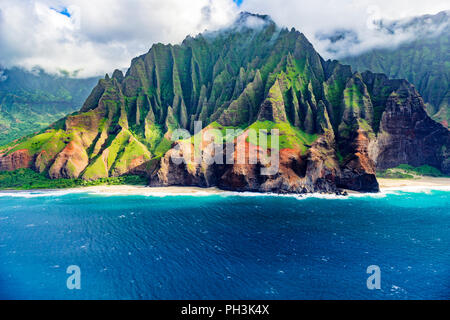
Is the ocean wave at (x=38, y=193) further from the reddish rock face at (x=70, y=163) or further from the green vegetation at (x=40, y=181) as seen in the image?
the reddish rock face at (x=70, y=163)

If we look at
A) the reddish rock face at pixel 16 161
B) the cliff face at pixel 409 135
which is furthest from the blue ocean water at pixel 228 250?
the reddish rock face at pixel 16 161

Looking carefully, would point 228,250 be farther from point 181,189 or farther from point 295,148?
point 295,148

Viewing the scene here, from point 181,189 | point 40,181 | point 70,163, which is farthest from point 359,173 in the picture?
point 40,181

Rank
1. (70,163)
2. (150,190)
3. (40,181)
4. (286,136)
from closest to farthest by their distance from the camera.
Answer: (150,190), (286,136), (40,181), (70,163)

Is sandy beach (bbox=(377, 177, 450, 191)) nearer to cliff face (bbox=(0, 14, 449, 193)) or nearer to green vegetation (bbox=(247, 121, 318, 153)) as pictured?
cliff face (bbox=(0, 14, 449, 193))

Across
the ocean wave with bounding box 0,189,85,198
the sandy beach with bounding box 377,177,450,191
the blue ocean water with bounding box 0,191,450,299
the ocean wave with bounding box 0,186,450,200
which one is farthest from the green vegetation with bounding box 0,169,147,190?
the sandy beach with bounding box 377,177,450,191

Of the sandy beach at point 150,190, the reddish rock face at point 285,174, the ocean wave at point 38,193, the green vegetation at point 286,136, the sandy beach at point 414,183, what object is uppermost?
the green vegetation at point 286,136

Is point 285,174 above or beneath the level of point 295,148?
beneath
